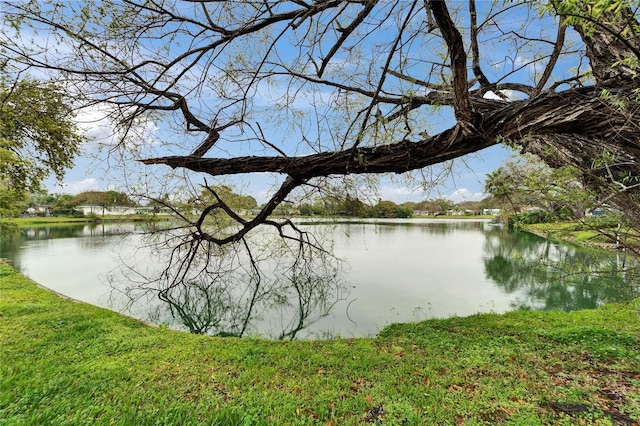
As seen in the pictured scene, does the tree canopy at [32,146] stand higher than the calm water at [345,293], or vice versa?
the tree canopy at [32,146]

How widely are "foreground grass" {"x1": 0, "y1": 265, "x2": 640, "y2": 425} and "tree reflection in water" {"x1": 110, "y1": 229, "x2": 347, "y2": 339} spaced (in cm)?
156

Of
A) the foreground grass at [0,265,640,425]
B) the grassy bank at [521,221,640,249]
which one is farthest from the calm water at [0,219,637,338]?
the foreground grass at [0,265,640,425]

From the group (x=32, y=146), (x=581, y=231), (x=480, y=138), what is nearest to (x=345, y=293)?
(x=581, y=231)

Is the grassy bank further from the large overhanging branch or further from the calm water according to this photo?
the large overhanging branch

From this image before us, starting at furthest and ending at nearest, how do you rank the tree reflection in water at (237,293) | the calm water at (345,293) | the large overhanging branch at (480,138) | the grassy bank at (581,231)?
the tree reflection in water at (237,293), the calm water at (345,293), the grassy bank at (581,231), the large overhanging branch at (480,138)

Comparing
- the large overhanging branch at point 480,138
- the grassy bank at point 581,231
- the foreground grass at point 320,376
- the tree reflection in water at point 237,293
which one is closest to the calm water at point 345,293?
the tree reflection in water at point 237,293

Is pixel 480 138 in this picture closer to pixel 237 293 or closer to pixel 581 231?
pixel 581 231

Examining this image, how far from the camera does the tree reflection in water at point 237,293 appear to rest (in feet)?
18.3

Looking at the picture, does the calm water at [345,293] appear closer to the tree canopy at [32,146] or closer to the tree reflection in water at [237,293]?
the tree reflection in water at [237,293]

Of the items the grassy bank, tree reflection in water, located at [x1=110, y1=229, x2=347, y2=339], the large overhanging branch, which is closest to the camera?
the large overhanging branch

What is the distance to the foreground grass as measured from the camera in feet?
6.72

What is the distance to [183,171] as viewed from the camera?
4.71 m

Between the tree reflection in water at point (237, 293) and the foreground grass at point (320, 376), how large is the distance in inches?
61.6

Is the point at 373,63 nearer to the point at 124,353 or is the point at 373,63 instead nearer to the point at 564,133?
the point at 564,133
